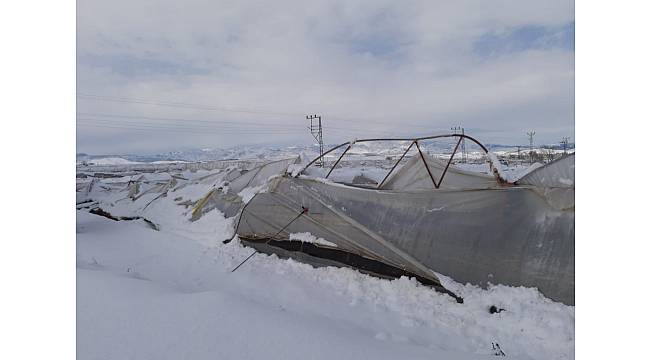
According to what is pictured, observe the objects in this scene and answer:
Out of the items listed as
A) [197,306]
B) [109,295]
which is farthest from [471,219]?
[109,295]

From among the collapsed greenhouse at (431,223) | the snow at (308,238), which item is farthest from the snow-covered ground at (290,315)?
the collapsed greenhouse at (431,223)

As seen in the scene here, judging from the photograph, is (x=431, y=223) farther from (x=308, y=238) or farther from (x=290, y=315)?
(x=290, y=315)

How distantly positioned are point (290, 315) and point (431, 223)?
251cm

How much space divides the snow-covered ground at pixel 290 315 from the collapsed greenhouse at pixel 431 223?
209 millimetres

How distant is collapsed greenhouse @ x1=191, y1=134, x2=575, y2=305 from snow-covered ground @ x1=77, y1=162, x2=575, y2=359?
209mm

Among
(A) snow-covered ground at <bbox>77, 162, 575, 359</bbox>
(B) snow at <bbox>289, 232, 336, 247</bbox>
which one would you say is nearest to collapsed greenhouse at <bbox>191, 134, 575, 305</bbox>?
(B) snow at <bbox>289, 232, 336, 247</bbox>

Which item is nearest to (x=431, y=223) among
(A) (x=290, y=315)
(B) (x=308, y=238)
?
(B) (x=308, y=238)

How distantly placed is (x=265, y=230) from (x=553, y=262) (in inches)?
193

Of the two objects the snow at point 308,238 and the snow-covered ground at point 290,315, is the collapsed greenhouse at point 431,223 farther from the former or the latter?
the snow-covered ground at point 290,315

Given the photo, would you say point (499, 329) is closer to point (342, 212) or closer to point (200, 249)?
point (342, 212)

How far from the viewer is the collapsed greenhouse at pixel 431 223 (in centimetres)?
409

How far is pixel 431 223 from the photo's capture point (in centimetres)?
505

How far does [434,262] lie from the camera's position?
16.0ft

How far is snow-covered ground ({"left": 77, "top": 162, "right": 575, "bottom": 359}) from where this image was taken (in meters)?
2.86
